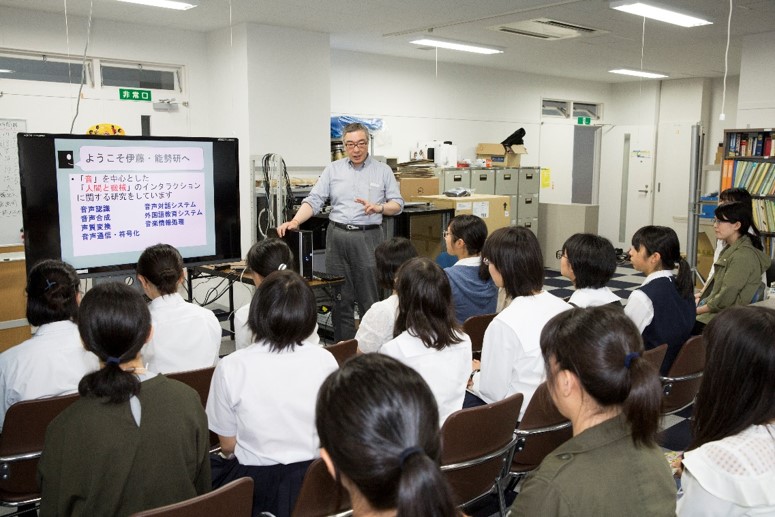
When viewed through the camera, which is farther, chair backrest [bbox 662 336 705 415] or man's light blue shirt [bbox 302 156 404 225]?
man's light blue shirt [bbox 302 156 404 225]

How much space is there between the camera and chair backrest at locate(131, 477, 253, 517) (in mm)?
1299

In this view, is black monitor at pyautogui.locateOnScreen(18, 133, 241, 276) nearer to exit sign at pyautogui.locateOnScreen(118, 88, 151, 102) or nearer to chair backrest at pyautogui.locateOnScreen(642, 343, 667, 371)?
chair backrest at pyautogui.locateOnScreen(642, 343, 667, 371)

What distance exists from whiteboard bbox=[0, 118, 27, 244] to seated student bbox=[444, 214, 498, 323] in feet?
13.5

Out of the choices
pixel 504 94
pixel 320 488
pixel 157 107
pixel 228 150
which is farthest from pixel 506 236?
pixel 504 94

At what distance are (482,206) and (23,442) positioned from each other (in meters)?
5.16

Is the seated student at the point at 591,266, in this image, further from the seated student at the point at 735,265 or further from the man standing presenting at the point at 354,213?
the man standing presenting at the point at 354,213

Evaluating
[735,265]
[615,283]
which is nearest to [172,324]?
[735,265]

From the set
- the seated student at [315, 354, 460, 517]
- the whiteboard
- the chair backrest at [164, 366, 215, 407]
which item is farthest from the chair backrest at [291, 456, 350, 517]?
the whiteboard

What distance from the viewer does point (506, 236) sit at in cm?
267

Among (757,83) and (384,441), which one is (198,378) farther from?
(757,83)

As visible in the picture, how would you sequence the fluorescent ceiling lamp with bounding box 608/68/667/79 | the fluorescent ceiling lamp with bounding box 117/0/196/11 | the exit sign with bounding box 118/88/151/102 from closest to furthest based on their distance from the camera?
1. the fluorescent ceiling lamp with bounding box 117/0/196/11
2. the exit sign with bounding box 118/88/151/102
3. the fluorescent ceiling lamp with bounding box 608/68/667/79

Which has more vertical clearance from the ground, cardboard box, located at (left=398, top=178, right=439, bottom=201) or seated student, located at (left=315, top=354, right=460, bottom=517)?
cardboard box, located at (left=398, top=178, right=439, bottom=201)

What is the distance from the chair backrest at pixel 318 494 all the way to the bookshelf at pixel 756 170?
5690mm

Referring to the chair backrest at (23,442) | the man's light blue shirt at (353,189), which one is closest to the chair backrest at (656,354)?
the chair backrest at (23,442)
